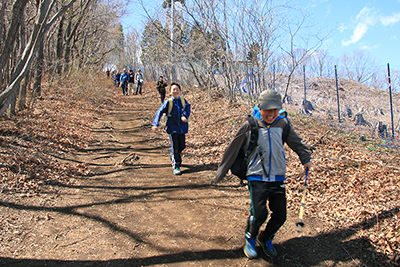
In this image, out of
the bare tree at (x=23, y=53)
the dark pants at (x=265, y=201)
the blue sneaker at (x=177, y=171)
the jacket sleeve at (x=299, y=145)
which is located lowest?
the blue sneaker at (x=177, y=171)

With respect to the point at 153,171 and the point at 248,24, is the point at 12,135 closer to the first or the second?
the point at 153,171

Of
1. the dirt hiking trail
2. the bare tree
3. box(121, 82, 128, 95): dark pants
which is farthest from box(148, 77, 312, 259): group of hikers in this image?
box(121, 82, 128, 95): dark pants

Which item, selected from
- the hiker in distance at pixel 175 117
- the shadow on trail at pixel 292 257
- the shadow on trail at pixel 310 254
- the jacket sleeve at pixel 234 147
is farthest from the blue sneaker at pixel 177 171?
the jacket sleeve at pixel 234 147

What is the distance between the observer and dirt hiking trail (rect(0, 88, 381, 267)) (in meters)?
3.30

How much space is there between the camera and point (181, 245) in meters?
3.58

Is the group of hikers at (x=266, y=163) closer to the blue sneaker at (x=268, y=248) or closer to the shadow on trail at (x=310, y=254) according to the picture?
the blue sneaker at (x=268, y=248)

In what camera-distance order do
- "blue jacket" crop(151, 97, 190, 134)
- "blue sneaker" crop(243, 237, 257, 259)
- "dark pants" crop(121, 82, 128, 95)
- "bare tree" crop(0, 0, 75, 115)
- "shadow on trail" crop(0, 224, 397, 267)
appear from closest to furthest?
"shadow on trail" crop(0, 224, 397, 267) < "blue sneaker" crop(243, 237, 257, 259) < "bare tree" crop(0, 0, 75, 115) < "blue jacket" crop(151, 97, 190, 134) < "dark pants" crop(121, 82, 128, 95)

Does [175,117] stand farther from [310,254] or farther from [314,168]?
[310,254]

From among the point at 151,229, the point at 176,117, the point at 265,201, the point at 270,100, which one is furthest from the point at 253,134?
the point at 176,117

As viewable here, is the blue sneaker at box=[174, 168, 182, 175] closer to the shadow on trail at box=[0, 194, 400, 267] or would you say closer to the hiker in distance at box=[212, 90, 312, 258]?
the shadow on trail at box=[0, 194, 400, 267]

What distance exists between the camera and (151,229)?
157 inches

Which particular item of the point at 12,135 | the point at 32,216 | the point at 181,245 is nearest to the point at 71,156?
the point at 12,135

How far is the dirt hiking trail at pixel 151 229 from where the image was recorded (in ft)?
10.8

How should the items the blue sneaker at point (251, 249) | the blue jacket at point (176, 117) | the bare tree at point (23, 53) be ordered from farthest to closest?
the blue jacket at point (176, 117), the bare tree at point (23, 53), the blue sneaker at point (251, 249)
